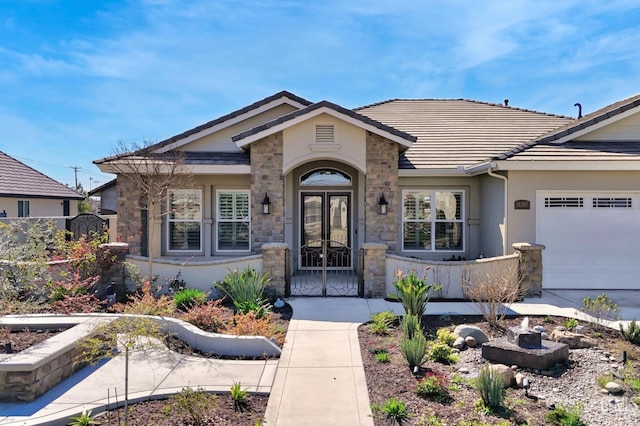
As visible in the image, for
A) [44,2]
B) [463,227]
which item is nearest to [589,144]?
[463,227]

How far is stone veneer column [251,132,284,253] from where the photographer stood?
11.4 metres

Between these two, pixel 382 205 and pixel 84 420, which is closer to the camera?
pixel 84 420

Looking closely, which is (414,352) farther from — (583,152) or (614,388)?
(583,152)

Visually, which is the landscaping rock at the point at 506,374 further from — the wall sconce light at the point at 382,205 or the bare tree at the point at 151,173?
the bare tree at the point at 151,173

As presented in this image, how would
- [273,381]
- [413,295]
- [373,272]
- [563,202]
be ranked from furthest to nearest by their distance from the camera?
1. [563,202]
2. [373,272]
3. [413,295]
4. [273,381]

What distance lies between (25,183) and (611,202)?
26.9 m

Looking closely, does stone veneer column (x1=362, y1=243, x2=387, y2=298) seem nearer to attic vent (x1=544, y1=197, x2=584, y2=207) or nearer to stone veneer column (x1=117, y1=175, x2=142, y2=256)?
attic vent (x1=544, y1=197, x2=584, y2=207)

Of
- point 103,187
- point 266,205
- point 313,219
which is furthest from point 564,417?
point 103,187

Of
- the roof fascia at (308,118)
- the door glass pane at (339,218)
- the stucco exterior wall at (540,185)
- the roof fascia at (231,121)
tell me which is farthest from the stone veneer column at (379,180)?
the roof fascia at (231,121)

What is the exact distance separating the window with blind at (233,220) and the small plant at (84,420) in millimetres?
8407

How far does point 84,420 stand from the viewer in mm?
4332

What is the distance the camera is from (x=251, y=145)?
37.7ft

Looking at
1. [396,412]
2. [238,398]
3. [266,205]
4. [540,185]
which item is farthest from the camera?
[266,205]

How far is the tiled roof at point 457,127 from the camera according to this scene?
13.2 metres
